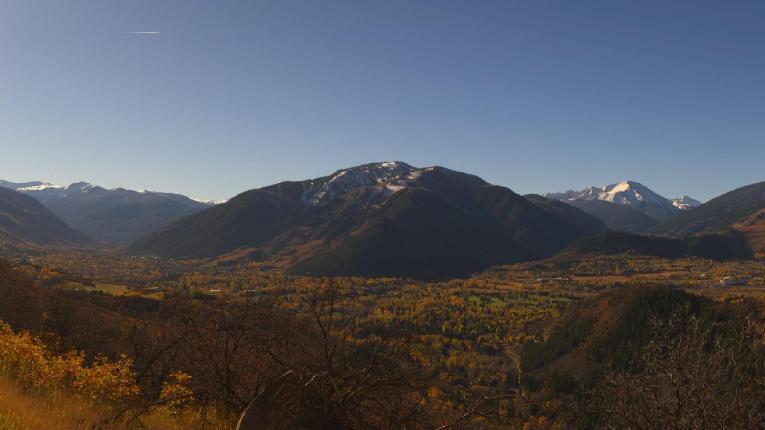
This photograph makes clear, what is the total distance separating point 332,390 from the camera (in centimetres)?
851

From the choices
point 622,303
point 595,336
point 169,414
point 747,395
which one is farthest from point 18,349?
point 622,303

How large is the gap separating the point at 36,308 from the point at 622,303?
587ft

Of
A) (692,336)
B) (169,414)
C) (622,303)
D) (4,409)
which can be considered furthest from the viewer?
(622,303)

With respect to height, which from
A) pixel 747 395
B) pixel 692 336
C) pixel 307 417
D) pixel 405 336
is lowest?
pixel 747 395

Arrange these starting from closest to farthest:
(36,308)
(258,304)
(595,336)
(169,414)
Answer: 1. (169,414)
2. (258,304)
3. (36,308)
4. (595,336)

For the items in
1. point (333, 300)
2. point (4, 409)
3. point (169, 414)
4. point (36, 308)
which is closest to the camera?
point (333, 300)

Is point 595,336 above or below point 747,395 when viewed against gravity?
below

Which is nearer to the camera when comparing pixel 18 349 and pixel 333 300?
pixel 333 300

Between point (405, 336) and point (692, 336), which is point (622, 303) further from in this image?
point (405, 336)

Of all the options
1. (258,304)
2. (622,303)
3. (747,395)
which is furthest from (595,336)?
(258,304)

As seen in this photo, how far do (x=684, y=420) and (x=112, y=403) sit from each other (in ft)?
58.4

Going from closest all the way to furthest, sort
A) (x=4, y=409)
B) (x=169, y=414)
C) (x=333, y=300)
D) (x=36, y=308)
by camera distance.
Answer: (x=333, y=300) → (x=4, y=409) → (x=169, y=414) → (x=36, y=308)

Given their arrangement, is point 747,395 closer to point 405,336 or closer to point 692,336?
point 692,336

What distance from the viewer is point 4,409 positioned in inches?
351
